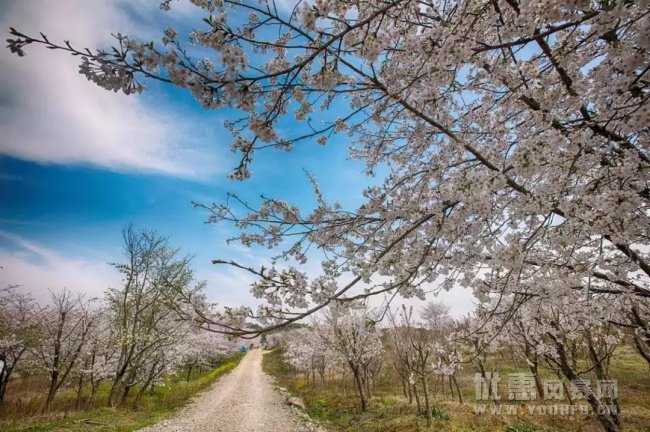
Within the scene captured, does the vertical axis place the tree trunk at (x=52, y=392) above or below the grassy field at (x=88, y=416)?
above

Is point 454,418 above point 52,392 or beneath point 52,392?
beneath

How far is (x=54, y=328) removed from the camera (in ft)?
53.0

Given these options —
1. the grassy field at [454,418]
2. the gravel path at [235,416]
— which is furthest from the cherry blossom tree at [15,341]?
the grassy field at [454,418]

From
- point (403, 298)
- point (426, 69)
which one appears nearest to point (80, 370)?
point (403, 298)

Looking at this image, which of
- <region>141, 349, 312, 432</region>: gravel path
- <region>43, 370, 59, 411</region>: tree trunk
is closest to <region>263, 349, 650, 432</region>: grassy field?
<region>141, 349, 312, 432</region>: gravel path

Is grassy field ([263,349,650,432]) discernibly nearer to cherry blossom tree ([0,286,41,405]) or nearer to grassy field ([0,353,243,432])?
grassy field ([0,353,243,432])

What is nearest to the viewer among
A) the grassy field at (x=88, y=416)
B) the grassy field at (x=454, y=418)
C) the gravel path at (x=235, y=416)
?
the grassy field at (x=454, y=418)

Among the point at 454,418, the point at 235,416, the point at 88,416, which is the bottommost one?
the point at 235,416

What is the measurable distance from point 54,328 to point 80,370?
10.4 ft

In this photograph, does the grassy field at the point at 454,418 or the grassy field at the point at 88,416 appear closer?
the grassy field at the point at 454,418

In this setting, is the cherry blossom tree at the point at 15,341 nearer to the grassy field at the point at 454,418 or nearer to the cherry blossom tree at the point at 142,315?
the cherry blossom tree at the point at 142,315

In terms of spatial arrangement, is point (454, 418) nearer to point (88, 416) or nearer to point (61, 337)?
point (88, 416)

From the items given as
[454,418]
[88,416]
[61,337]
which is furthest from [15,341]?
[454,418]

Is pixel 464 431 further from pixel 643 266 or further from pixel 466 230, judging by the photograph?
pixel 466 230
